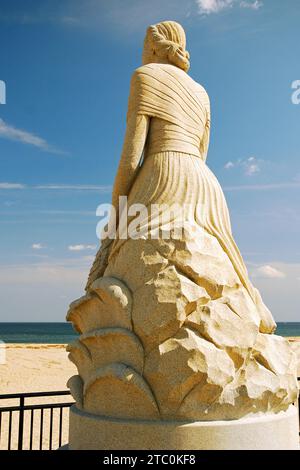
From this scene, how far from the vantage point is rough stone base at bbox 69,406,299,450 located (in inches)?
134

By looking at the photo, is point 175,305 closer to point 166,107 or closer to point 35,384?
point 166,107

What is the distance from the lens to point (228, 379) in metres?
3.54

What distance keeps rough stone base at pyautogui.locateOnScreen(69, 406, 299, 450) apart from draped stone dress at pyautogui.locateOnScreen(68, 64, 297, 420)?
3.5 inches

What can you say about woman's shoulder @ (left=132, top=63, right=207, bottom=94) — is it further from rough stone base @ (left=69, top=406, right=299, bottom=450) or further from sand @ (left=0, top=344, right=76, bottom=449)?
sand @ (left=0, top=344, right=76, bottom=449)

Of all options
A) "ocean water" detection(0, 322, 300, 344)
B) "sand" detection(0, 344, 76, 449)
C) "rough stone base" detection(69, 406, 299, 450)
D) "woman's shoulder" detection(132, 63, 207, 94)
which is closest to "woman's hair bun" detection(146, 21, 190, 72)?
"woman's shoulder" detection(132, 63, 207, 94)

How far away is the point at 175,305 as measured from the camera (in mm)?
3539

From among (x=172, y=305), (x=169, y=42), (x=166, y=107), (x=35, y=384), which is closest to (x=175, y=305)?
(x=172, y=305)

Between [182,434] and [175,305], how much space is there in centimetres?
101

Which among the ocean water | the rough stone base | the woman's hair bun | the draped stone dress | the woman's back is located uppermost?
the ocean water

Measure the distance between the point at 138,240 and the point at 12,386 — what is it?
35.1 ft

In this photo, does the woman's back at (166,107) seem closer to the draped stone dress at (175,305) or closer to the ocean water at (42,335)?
the draped stone dress at (175,305)

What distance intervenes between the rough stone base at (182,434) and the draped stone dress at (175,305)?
90 millimetres

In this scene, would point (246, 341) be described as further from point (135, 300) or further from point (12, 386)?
point (12, 386)

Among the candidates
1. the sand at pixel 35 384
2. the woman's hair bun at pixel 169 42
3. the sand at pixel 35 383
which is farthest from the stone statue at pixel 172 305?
the sand at pixel 35 384
